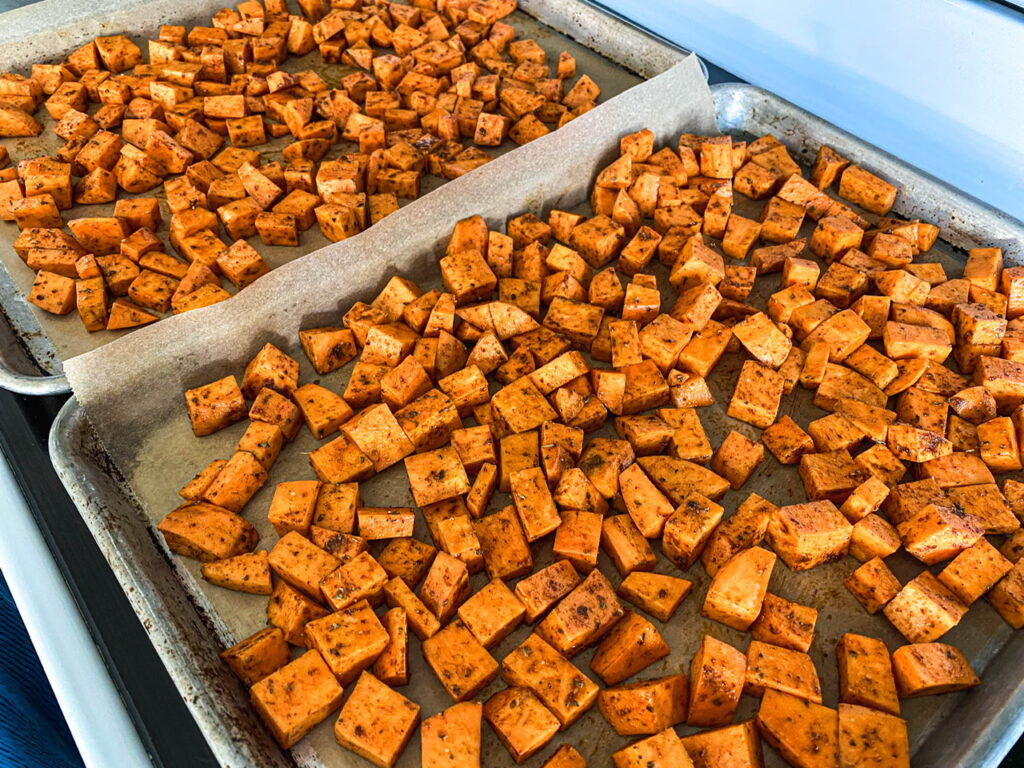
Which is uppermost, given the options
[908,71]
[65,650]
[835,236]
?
[908,71]

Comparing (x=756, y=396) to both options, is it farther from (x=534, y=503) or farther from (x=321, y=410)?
(x=321, y=410)

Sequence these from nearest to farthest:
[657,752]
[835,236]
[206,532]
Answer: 1. [657,752]
2. [206,532]
3. [835,236]

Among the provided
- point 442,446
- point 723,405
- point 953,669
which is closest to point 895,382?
point 723,405

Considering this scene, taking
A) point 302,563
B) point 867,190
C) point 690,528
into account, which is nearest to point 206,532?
point 302,563

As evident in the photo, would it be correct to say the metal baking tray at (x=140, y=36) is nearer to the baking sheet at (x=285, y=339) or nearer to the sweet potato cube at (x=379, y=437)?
the baking sheet at (x=285, y=339)

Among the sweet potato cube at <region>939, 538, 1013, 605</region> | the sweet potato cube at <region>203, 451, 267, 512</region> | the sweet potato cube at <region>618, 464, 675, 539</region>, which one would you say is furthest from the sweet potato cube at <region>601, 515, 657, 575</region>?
the sweet potato cube at <region>203, 451, 267, 512</region>

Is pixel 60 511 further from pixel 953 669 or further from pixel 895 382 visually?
pixel 895 382

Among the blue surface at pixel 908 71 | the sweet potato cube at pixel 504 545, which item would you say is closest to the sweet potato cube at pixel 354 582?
the sweet potato cube at pixel 504 545
